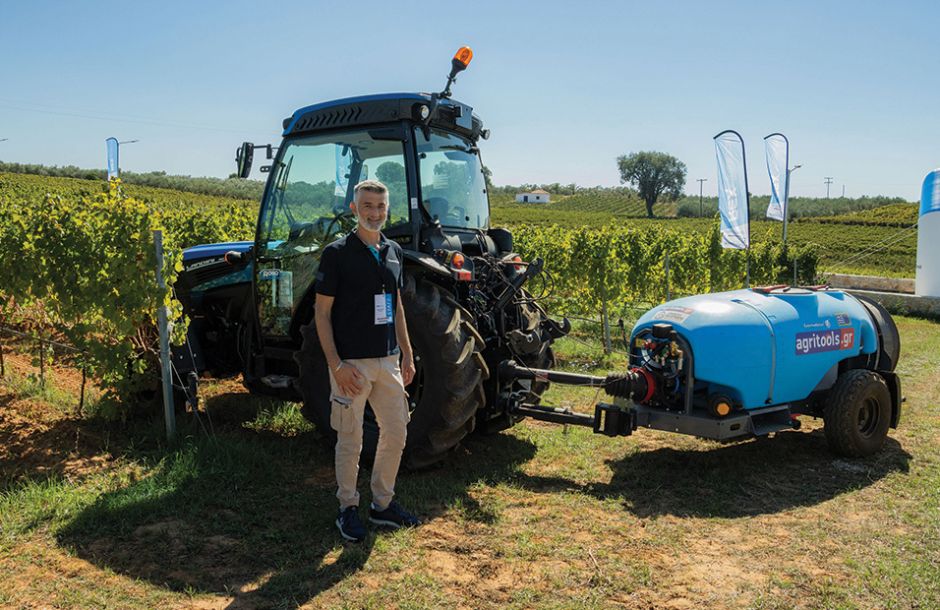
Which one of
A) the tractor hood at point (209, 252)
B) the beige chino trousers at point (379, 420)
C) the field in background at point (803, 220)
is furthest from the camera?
the field in background at point (803, 220)

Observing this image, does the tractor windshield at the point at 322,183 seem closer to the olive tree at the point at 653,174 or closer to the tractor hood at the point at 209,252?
the tractor hood at the point at 209,252

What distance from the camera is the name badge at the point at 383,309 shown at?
3.67 metres

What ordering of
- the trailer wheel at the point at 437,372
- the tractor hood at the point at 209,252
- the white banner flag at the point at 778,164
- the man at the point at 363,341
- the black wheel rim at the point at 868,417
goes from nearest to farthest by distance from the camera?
the man at the point at 363,341 → the trailer wheel at the point at 437,372 → the black wheel rim at the point at 868,417 → the tractor hood at the point at 209,252 → the white banner flag at the point at 778,164

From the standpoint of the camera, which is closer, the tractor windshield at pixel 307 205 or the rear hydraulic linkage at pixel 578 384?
the rear hydraulic linkage at pixel 578 384

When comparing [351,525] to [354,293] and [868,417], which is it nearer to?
[354,293]

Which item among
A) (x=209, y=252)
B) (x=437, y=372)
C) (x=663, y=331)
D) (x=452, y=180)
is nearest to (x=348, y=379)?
(x=437, y=372)

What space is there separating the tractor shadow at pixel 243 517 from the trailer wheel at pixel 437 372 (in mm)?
268

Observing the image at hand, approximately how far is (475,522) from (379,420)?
0.86 metres

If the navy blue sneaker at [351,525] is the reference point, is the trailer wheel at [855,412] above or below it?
above

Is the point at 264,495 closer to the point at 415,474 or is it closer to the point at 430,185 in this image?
the point at 415,474

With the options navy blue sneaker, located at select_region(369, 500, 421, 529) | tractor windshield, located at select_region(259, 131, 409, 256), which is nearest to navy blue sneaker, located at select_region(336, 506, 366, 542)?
navy blue sneaker, located at select_region(369, 500, 421, 529)

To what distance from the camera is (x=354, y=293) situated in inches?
143

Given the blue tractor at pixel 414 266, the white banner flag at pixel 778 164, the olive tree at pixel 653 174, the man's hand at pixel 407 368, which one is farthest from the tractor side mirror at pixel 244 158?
the olive tree at pixel 653 174

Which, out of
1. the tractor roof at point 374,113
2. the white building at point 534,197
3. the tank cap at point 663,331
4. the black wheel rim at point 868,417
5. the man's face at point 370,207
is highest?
the white building at point 534,197
